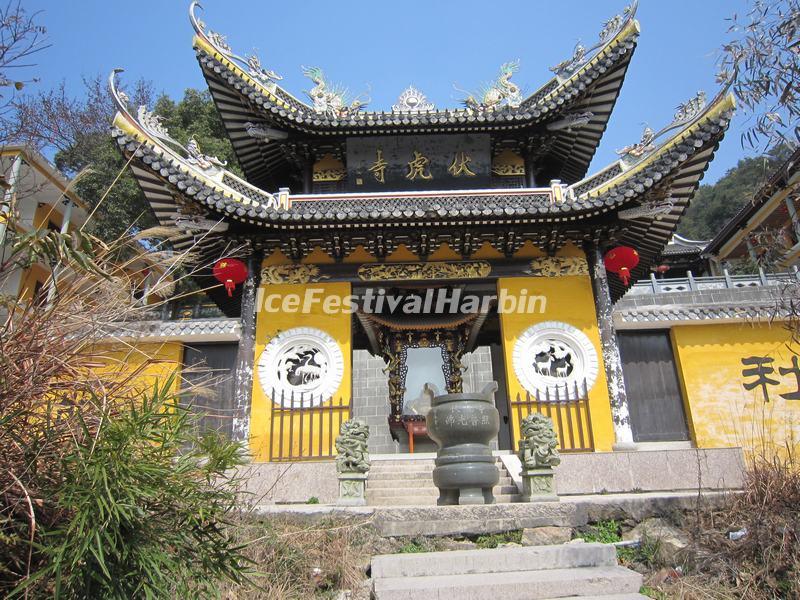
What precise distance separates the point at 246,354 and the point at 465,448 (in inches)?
182

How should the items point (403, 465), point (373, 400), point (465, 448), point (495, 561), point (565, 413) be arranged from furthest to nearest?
point (373, 400) < point (565, 413) < point (403, 465) < point (465, 448) < point (495, 561)

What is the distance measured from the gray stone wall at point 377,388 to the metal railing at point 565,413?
12.5 m

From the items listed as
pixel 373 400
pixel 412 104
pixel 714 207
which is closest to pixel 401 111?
pixel 412 104

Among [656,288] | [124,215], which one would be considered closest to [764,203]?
[656,288]

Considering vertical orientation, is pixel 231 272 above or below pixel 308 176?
below

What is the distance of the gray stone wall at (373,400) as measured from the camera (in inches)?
852

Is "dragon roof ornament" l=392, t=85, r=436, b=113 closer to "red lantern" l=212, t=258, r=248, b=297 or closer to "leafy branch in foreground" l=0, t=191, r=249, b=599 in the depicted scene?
"red lantern" l=212, t=258, r=248, b=297

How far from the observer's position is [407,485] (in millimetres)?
7934

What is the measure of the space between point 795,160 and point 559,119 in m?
6.41

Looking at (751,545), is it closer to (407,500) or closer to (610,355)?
(407,500)

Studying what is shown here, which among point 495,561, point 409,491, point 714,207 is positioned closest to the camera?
point 495,561

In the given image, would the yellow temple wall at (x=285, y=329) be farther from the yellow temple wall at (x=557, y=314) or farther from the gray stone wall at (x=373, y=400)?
the gray stone wall at (x=373, y=400)

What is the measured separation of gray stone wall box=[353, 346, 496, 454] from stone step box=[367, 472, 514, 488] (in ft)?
44.1

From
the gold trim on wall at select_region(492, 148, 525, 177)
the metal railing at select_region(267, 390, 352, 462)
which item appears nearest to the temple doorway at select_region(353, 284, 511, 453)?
the metal railing at select_region(267, 390, 352, 462)
